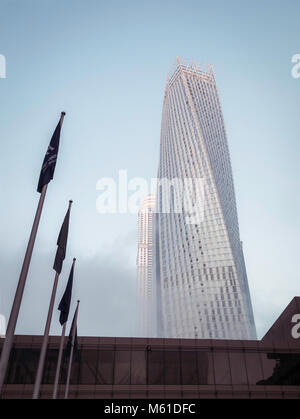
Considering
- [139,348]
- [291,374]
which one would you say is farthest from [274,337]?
[139,348]

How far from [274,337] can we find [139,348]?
1550cm

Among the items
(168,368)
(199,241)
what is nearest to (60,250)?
(168,368)

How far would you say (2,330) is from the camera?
148 m

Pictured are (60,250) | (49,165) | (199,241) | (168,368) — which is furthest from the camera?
(199,241)

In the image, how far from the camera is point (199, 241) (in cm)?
15250

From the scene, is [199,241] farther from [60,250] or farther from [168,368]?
[60,250]

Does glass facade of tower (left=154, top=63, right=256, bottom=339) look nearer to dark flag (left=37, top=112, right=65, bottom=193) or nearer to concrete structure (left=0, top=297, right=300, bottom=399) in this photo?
concrete structure (left=0, top=297, right=300, bottom=399)

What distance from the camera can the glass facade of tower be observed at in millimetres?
142500

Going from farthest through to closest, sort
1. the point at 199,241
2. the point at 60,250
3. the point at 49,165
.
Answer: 1. the point at 199,241
2. the point at 60,250
3. the point at 49,165

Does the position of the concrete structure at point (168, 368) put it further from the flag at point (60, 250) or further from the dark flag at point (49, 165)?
the dark flag at point (49, 165)

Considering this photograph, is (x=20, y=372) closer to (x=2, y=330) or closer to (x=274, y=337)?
(x=274, y=337)

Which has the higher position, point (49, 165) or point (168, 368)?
point (49, 165)
